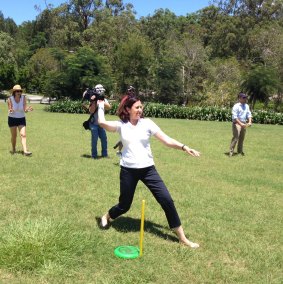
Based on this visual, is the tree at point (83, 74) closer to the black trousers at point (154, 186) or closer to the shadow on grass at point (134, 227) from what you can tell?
the shadow on grass at point (134, 227)

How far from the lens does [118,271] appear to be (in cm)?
415

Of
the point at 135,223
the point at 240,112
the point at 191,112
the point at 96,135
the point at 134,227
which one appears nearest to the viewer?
the point at 134,227

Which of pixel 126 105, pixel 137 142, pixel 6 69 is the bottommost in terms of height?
pixel 137 142

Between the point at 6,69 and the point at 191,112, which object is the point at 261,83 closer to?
the point at 191,112

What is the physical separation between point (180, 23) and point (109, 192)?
62.9 meters

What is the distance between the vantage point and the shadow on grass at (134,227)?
5199mm

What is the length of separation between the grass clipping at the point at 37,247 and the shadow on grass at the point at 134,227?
2.29 feet

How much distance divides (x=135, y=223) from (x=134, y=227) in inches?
6.5

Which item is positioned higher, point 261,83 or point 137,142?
point 261,83

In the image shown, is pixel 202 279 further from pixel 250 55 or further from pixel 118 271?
pixel 250 55

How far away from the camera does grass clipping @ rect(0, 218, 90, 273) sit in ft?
13.5

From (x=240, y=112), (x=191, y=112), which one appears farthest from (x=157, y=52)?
(x=240, y=112)

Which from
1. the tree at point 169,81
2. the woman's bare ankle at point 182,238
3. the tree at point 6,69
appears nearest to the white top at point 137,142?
the woman's bare ankle at point 182,238

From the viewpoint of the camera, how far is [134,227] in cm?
542
